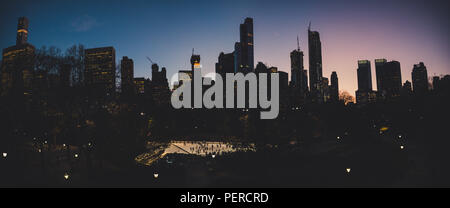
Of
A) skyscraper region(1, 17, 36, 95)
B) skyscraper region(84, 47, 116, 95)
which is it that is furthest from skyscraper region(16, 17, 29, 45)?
skyscraper region(84, 47, 116, 95)

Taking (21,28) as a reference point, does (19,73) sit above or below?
below

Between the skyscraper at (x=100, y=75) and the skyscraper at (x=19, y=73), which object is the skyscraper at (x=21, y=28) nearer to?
the skyscraper at (x=19, y=73)

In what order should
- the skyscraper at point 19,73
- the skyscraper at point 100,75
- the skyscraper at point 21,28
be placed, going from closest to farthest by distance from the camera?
the skyscraper at point 19,73
the skyscraper at point 100,75
the skyscraper at point 21,28

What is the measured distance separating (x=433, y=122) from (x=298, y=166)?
30547 mm

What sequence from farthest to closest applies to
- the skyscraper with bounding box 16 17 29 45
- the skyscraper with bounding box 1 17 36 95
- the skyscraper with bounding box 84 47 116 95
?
the skyscraper with bounding box 16 17 29 45 < the skyscraper with bounding box 84 47 116 95 < the skyscraper with bounding box 1 17 36 95

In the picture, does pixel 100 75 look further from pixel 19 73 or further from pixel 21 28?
pixel 21 28

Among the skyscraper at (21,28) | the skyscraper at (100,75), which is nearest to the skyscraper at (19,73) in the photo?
the skyscraper at (100,75)

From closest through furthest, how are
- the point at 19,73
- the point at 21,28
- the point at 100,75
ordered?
the point at 19,73, the point at 100,75, the point at 21,28

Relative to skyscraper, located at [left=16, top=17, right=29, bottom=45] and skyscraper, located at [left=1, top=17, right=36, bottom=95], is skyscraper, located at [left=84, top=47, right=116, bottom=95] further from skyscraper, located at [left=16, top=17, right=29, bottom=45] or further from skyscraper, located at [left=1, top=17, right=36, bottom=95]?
skyscraper, located at [left=16, top=17, right=29, bottom=45]

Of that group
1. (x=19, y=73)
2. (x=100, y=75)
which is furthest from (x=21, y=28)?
(x=100, y=75)

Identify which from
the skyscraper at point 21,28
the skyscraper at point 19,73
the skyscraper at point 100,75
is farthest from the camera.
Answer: the skyscraper at point 21,28

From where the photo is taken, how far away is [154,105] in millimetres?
83250

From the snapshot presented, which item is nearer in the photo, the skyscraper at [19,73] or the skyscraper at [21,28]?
the skyscraper at [19,73]
